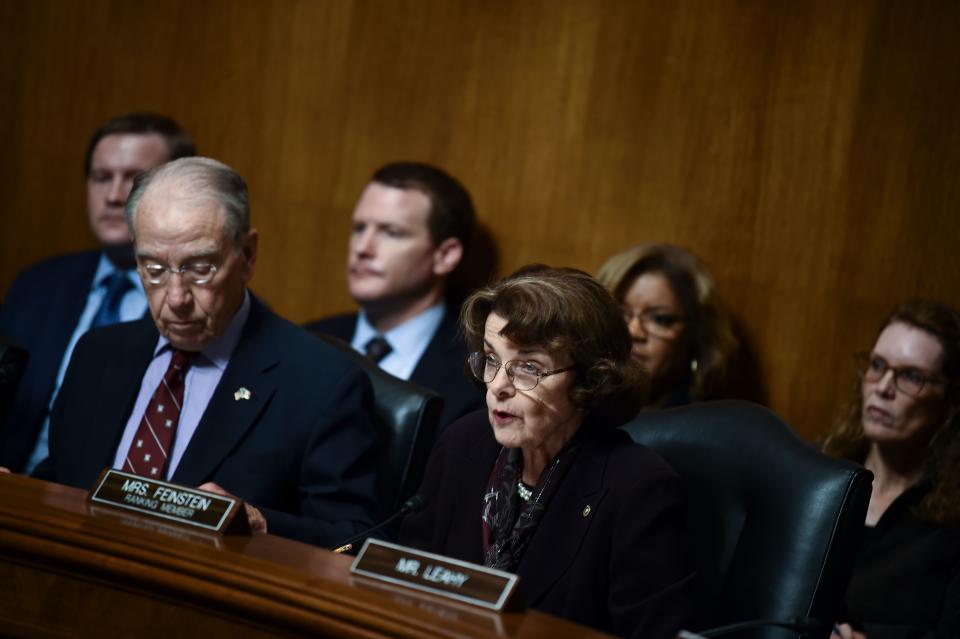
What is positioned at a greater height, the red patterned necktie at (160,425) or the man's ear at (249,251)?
the man's ear at (249,251)

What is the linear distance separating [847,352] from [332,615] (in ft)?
7.84

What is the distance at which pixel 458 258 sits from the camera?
413 centimetres

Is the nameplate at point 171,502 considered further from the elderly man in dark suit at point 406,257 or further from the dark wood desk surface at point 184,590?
the elderly man in dark suit at point 406,257

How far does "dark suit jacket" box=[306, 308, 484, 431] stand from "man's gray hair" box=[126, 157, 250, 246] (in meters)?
1.00

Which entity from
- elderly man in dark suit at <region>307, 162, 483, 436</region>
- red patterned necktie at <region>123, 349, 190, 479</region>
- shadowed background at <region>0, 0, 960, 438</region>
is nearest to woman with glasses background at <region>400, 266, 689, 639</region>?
red patterned necktie at <region>123, 349, 190, 479</region>

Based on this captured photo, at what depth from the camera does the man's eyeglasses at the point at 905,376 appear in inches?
124

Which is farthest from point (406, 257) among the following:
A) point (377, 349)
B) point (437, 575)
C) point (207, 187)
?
point (437, 575)

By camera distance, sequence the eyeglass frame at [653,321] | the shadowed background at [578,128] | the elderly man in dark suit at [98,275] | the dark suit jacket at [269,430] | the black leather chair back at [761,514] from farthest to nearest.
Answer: the elderly man in dark suit at [98,275] < the eyeglass frame at [653,321] < the shadowed background at [578,128] < the dark suit jacket at [269,430] < the black leather chair back at [761,514]

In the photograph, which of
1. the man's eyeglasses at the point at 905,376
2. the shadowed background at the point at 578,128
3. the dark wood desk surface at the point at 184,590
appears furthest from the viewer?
the shadowed background at the point at 578,128

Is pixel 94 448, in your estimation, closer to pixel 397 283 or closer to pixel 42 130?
pixel 397 283

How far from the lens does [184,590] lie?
175 centimetres

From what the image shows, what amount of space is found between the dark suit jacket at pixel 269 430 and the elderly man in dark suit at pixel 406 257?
1.20 m

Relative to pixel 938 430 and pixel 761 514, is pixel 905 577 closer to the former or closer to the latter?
pixel 938 430

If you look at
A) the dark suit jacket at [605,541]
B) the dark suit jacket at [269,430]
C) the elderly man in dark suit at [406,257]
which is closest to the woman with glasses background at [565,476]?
the dark suit jacket at [605,541]
